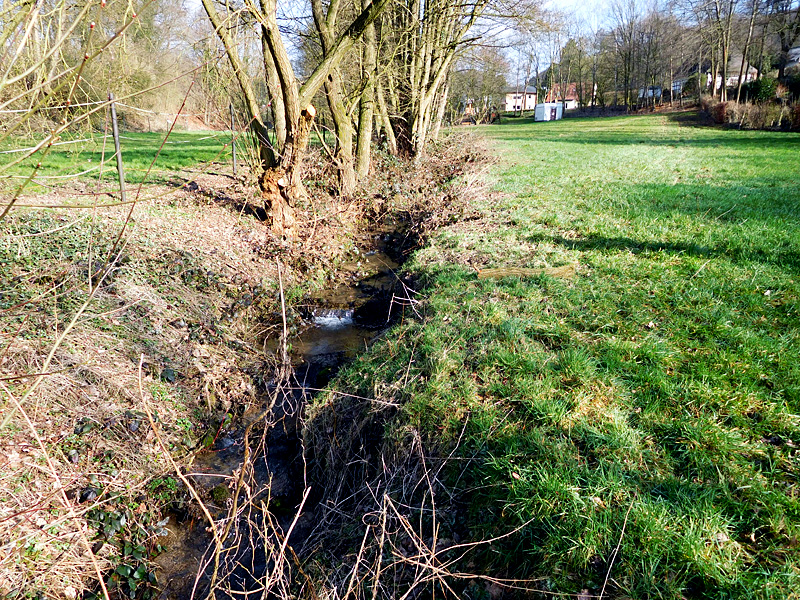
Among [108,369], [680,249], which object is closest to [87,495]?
[108,369]

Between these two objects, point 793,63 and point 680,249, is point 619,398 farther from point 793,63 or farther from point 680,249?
point 793,63

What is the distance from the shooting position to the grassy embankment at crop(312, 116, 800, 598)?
2.74 metres

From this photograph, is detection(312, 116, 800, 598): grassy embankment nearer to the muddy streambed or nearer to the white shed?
the muddy streambed

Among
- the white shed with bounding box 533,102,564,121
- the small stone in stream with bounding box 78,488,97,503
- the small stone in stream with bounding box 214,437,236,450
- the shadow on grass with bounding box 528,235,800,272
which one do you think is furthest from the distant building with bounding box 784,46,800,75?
the small stone in stream with bounding box 78,488,97,503

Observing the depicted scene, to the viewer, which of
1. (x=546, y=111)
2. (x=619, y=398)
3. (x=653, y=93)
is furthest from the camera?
(x=546, y=111)

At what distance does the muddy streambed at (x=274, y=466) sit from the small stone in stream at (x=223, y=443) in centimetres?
1

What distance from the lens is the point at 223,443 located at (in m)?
5.11

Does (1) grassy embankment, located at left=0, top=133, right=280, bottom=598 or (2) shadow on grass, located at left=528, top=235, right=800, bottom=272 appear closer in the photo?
(1) grassy embankment, located at left=0, top=133, right=280, bottom=598

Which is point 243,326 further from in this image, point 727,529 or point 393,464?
point 727,529

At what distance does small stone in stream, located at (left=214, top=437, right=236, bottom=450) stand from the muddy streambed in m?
0.01

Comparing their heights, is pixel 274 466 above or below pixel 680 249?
below

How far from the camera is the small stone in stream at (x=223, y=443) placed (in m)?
5.07

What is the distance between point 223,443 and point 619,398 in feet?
12.9

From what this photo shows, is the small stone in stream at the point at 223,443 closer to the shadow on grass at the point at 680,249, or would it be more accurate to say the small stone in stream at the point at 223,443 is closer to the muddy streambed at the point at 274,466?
the muddy streambed at the point at 274,466
